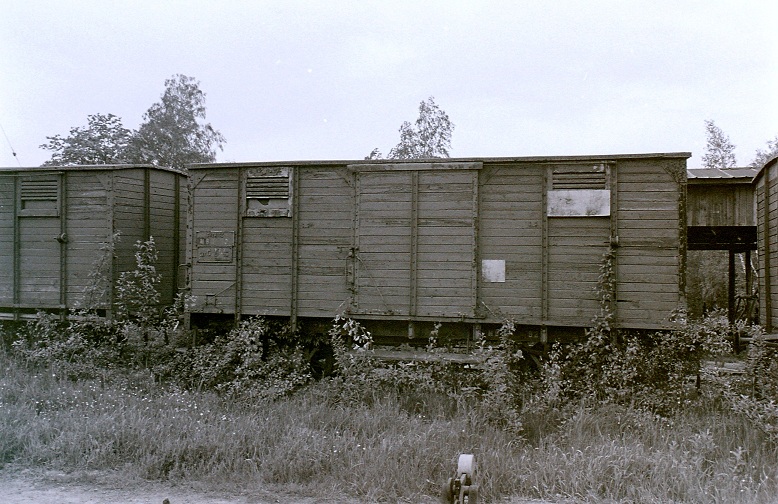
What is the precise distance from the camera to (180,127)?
3055cm

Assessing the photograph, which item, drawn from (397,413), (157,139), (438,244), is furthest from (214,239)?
(157,139)

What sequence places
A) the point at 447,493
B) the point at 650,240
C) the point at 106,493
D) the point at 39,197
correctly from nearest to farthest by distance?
the point at 447,493 → the point at 106,493 → the point at 650,240 → the point at 39,197

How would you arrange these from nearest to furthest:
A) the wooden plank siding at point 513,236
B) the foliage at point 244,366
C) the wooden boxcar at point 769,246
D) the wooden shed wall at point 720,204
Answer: the foliage at point 244,366 < the wooden boxcar at point 769,246 < the wooden plank siding at point 513,236 < the wooden shed wall at point 720,204

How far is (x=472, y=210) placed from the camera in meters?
8.84

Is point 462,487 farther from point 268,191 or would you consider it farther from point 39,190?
point 39,190

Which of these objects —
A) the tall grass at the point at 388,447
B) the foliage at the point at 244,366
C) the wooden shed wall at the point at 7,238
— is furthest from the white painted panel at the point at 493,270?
the wooden shed wall at the point at 7,238

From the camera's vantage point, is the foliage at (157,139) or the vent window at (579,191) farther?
the foliage at (157,139)

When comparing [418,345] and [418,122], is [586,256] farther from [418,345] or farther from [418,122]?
[418,122]

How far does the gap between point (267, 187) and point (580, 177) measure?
5.03m

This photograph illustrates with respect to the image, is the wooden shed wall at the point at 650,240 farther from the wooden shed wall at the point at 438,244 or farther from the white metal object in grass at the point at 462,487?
the white metal object in grass at the point at 462,487

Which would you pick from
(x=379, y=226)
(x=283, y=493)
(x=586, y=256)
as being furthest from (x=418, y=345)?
(x=283, y=493)

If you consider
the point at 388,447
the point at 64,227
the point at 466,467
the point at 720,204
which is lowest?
the point at 388,447

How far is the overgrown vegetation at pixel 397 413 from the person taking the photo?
532 cm

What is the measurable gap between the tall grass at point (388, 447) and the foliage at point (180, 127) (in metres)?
21.7
